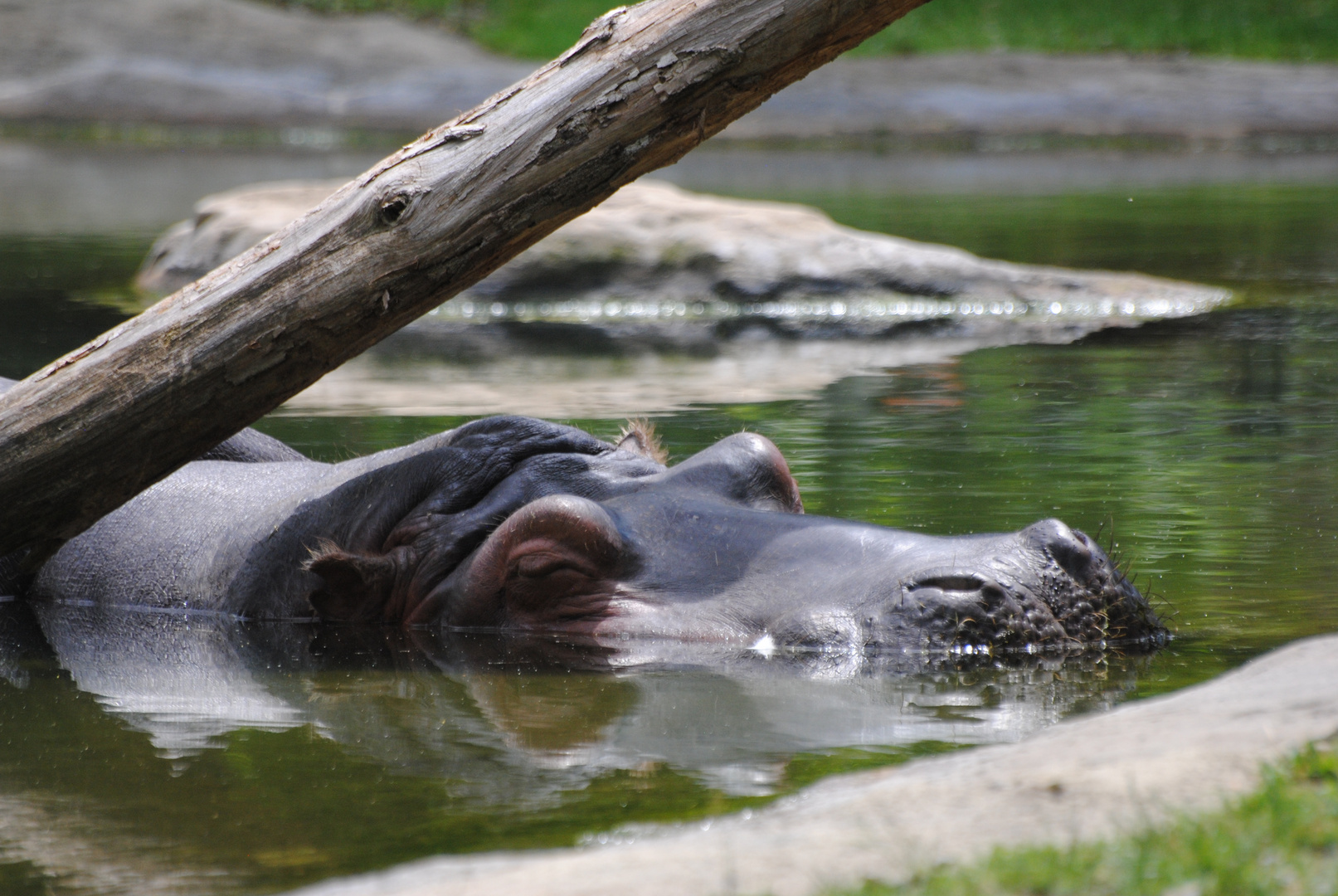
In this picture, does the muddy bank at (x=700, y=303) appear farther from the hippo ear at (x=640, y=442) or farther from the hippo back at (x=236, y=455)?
the hippo ear at (x=640, y=442)

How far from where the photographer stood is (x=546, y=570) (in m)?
4.84

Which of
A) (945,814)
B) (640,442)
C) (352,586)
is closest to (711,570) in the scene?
(640,442)

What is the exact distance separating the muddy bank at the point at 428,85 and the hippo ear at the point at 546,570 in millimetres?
21009

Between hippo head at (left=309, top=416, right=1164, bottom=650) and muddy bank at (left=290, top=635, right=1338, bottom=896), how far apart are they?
118 cm

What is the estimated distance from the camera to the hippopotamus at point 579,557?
434cm

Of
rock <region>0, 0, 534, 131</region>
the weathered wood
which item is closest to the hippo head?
the weathered wood

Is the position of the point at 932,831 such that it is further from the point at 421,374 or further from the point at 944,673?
the point at 421,374

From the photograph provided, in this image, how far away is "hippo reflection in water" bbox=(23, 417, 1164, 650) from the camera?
4336 millimetres

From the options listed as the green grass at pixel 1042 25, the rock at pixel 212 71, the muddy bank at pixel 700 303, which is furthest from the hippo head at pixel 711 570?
the green grass at pixel 1042 25

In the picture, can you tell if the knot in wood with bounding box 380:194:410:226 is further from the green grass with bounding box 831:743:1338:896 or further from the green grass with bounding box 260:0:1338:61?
the green grass with bounding box 260:0:1338:61

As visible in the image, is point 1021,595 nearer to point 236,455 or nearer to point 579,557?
point 579,557

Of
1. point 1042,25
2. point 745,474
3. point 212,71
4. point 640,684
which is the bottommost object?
point 640,684

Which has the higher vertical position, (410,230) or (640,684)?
(410,230)

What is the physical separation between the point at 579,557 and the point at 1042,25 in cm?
2646
